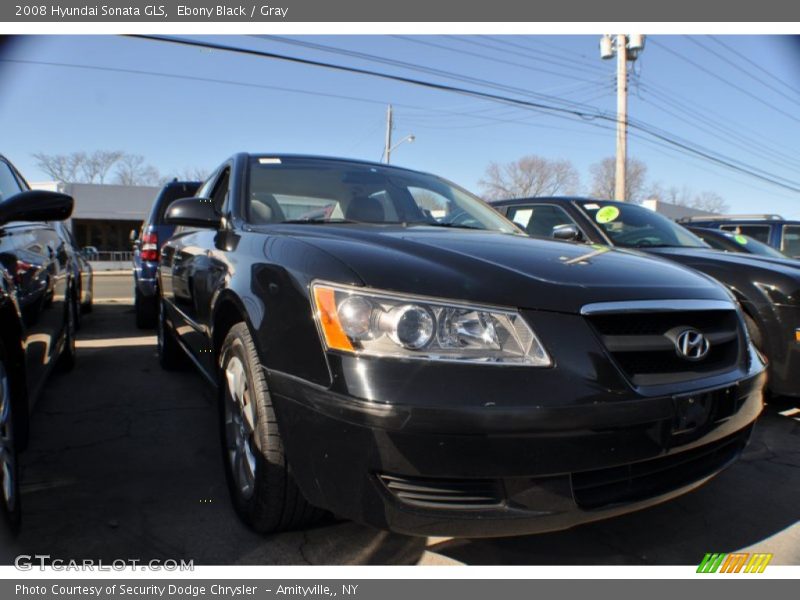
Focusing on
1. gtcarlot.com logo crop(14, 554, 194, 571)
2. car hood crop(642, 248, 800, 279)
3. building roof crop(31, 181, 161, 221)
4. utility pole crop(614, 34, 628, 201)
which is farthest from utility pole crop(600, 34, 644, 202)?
building roof crop(31, 181, 161, 221)

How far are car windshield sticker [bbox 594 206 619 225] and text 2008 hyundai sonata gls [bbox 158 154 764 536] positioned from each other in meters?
2.64

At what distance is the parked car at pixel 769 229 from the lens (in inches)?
326

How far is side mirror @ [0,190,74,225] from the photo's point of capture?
7.11 feet

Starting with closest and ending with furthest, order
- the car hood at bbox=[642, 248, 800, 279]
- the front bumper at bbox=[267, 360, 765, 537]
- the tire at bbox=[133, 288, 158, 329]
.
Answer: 1. the front bumper at bbox=[267, 360, 765, 537]
2. the car hood at bbox=[642, 248, 800, 279]
3. the tire at bbox=[133, 288, 158, 329]

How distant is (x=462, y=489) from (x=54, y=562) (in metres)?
1.52

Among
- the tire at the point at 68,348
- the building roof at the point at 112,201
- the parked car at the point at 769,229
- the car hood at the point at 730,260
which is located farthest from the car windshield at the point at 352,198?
the building roof at the point at 112,201

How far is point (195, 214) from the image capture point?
283 cm

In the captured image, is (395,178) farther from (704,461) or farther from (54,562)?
(54,562)

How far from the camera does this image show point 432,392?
1.55 metres

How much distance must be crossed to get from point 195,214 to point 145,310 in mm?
4698

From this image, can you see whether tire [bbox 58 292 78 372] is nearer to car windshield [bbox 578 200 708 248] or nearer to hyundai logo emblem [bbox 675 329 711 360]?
hyundai logo emblem [bbox 675 329 711 360]

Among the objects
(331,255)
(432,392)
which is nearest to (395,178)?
(331,255)

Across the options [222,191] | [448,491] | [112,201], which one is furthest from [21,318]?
[112,201]

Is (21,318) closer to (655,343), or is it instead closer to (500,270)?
(500,270)
